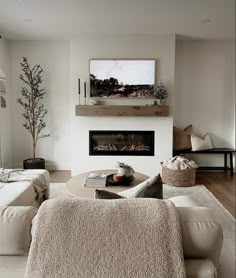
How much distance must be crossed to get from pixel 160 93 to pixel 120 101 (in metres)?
0.70

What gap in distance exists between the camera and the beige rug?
2081 millimetres

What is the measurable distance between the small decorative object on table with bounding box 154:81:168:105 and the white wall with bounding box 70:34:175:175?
0.10 meters

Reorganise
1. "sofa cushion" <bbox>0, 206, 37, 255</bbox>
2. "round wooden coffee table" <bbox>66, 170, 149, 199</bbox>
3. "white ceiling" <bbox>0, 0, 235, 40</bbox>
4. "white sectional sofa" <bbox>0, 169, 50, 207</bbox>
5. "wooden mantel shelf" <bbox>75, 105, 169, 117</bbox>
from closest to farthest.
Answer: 1. "sofa cushion" <bbox>0, 206, 37, 255</bbox>
2. "white sectional sofa" <bbox>0, 169, 50, 207</bbox>
3. "round wooden coffee table" <bbox>66, 170, 149, 199</bbox>
4. "white ceiling" <bbox>0, 0, 235, 40</bbox>
5. "wooden mantel shelf" <bbox>75, 105, 169, 117</bbox>

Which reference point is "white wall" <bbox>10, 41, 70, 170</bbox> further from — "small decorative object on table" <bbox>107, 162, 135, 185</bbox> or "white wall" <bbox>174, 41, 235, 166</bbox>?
"small decorative object on table" <bbox>107, 162, 135, 185</bbox>

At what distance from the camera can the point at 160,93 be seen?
454 centimetres

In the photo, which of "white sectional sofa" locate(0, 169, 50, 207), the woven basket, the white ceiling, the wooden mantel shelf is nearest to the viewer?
"white sectional sofa" locate(0, 169, 50, 207)

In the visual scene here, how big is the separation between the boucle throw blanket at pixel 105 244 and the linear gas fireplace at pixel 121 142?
3.68 m

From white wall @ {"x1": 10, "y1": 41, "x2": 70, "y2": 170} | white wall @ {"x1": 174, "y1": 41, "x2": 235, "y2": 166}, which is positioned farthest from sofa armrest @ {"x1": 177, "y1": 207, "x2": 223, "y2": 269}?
white wall @ {"x1": 10, "y1": 41, "x2": 70, "y2": 170}

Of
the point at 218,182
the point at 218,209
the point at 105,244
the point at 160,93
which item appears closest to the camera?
the point at 105,244

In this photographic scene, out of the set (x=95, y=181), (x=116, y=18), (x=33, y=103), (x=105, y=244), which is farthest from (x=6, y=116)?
(x=105, y=244)

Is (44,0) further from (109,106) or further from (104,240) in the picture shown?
(104,240)

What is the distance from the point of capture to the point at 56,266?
3.18 ft

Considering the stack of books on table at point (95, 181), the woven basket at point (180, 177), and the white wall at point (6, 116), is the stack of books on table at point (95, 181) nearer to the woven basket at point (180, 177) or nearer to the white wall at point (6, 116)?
the woven basket at point (180, 177)

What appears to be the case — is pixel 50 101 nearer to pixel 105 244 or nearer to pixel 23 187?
pixel 23 187
